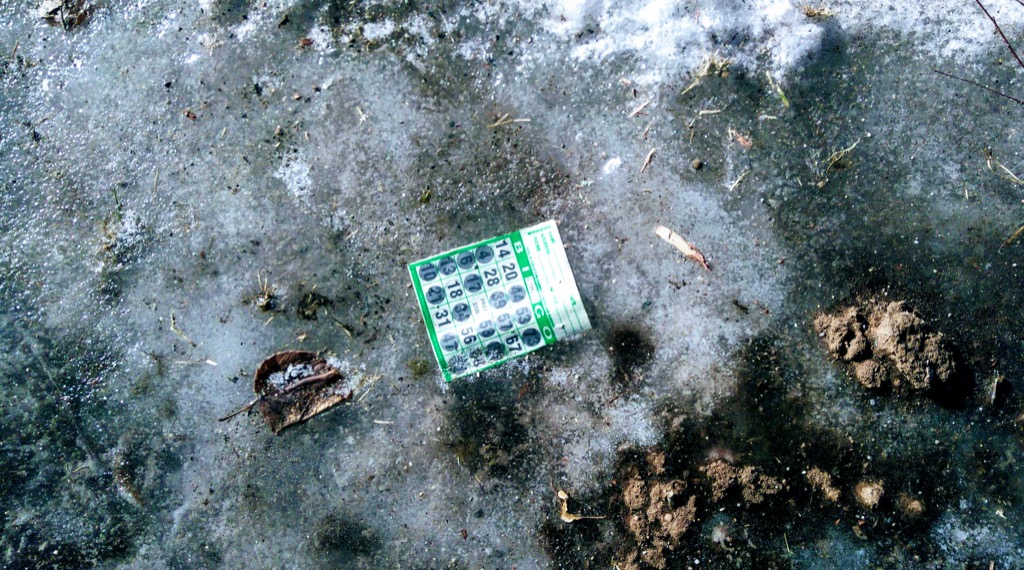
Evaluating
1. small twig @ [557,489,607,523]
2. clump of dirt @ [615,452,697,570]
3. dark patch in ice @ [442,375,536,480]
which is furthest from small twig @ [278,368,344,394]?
clump of dirt @ [615,452,697,570]

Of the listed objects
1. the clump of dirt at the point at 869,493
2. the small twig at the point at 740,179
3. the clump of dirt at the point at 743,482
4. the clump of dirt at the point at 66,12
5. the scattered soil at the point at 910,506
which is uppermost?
the clump of dirt at the point at 66,12

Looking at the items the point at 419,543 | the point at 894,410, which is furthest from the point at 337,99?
the point at 894,410

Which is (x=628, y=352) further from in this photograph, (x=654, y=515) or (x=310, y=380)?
(x=310, y=380)

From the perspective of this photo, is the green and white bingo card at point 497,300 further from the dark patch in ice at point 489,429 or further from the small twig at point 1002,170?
the small twig at point 1002,170

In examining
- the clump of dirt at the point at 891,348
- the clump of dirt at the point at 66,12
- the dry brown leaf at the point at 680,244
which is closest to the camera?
the clump of dirt at the point at 891,348

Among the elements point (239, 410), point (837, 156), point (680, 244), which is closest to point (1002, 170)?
point (837, 156)

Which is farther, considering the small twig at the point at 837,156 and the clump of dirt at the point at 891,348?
the small twig at the point at 837,156

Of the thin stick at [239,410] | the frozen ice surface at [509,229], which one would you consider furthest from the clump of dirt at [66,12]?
the thin stick at [239,410]

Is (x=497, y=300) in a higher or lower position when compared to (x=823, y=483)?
higher
